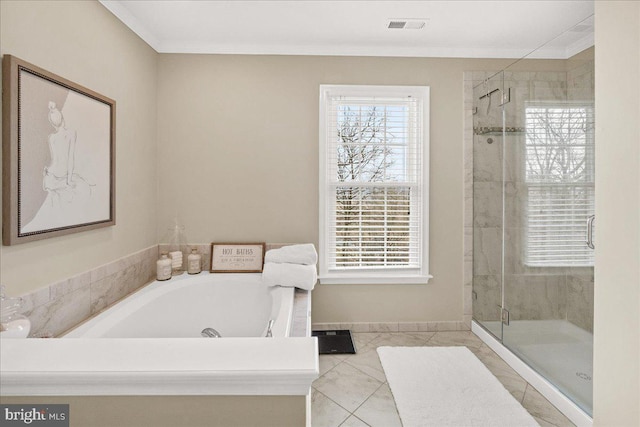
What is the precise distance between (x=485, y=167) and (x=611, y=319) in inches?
63.4

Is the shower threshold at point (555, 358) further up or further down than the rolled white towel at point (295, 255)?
further down

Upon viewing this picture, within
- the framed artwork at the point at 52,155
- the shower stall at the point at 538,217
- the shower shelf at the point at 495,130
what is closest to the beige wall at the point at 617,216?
the shower stall at the point at 538,217

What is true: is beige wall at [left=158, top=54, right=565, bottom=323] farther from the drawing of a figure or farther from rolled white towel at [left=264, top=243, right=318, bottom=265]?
the drawing of a figure

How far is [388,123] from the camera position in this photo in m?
2.91

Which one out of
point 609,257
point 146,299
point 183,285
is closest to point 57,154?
point 146,299

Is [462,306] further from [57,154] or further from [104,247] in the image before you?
[57,154]

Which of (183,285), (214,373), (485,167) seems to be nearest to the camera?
(214,373)

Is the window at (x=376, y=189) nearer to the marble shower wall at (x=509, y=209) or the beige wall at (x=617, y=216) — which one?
the marble shower wall at (x=509, y=209)

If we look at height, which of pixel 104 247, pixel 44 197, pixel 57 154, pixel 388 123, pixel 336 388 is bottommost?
pixel 336 388

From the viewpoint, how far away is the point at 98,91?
2004mm

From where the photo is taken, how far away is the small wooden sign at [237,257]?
109 inches

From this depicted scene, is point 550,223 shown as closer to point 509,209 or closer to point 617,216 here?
point 509,209

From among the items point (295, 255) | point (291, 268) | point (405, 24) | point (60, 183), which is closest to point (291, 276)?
point (291, 268)

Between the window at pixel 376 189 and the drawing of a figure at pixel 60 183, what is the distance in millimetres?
1682
